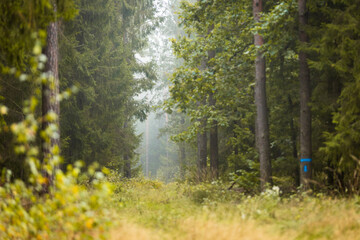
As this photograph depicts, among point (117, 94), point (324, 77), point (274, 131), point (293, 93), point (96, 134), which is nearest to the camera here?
point (324, 77)

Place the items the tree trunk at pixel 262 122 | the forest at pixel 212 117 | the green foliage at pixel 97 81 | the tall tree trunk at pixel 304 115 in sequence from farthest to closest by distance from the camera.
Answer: the green foliage at pixel 97 81, the tree trunk at pixel 262 122, the tall tree trunk at pixel 304 115, the forest at pixel 212 117

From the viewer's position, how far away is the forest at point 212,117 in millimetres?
3848

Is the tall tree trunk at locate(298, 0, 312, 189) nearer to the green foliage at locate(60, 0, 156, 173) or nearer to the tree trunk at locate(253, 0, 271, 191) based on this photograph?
the tree trunk at locate(253, 0, 271, 191)

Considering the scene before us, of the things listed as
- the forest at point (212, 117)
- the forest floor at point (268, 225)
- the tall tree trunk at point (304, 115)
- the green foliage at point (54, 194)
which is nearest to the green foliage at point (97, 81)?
the forest at point (212, 117)

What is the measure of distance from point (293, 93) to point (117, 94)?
977 centimetres

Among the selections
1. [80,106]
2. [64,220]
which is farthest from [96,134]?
[64,220]

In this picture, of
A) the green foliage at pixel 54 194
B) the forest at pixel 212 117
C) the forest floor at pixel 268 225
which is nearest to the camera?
the green foliage at pixel 54 194

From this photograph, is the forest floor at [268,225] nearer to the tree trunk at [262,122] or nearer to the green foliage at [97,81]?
the tree trunk at [262,122]

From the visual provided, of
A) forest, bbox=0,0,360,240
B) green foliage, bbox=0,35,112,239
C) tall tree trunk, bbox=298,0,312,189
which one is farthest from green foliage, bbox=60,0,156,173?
green foliage, bbox=0,35,112,239

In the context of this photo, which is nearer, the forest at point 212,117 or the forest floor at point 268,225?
the forest at point 212,117

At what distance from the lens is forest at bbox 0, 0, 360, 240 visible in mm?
3848

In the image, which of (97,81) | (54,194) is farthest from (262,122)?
(97,81)

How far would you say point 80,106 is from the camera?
48.8ft

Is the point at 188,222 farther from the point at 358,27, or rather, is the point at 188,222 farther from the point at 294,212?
the point at 358,27
